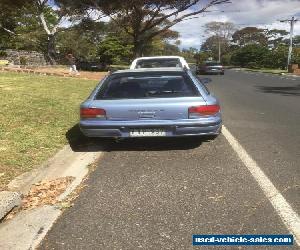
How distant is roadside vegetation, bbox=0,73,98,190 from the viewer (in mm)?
6234

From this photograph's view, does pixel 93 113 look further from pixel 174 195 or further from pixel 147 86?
pixel 174 195

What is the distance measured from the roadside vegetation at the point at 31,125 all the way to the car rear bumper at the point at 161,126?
0.84 metres

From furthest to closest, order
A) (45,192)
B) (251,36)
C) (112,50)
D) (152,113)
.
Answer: (251,36)
(112,50)
(152,113)
(45,192)

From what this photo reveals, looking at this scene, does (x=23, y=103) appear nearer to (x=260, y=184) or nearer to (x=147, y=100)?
(x=147, y=100)

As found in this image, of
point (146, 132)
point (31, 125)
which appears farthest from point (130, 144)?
point (31, 125)

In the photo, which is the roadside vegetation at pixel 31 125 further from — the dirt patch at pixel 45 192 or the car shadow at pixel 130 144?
the dirt patch at pixel 45 192

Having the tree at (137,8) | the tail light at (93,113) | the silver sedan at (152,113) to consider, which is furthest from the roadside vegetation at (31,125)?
the tree at (137,8)

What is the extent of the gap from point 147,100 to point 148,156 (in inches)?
33.7

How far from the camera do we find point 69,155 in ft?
22.6

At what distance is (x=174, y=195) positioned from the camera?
16.0 feet

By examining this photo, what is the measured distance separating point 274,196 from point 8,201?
2800mm

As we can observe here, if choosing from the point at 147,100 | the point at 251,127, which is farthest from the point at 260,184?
the point at 251,127

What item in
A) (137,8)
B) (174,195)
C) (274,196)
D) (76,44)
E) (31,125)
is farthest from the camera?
(76,44)

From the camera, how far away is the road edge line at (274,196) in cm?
401
